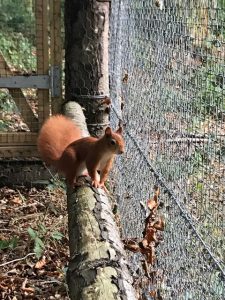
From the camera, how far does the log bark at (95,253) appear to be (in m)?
1.94

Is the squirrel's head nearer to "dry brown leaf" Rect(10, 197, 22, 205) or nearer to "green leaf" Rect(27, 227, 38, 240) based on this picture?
"green leaf" Rect(27, 227, 38, 240)

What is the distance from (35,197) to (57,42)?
4.16ft

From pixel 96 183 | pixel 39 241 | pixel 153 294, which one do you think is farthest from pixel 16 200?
pixel 153 294

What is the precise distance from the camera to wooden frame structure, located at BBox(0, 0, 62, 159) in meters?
4.55

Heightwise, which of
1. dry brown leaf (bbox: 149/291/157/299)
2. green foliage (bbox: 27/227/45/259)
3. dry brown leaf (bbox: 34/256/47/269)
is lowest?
dry brown leaf (bbox: 34/256/47/269)

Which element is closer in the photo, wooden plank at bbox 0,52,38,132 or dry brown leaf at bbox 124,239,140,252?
dry brown leaf at bbox 124,239,140,252

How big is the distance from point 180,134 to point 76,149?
966 millimetres

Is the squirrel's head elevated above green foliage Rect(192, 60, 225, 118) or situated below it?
below

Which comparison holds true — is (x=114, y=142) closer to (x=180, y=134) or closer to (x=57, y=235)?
(x=180, y=134)

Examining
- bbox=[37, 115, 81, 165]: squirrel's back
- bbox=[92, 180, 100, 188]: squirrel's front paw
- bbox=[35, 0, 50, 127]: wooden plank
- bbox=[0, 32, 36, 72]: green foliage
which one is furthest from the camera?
bbox=[0, 32, 36, 72]: green foliage

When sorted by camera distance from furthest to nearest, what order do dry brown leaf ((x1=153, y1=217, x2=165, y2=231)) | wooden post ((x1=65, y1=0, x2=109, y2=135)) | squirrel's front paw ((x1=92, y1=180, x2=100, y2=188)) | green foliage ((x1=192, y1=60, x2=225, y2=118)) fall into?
1. wooden post ((x1=65, y1=0, x2=109, y2=135))
2. squirrel's front paw ((x1=92, y1=180, x2=100, y2=188))
3. dry brown leaf ((x1=153, y1=217, x2=165, y2=231))
4. green foliage ((x1=192, y1=60, x2=225, y2=118))

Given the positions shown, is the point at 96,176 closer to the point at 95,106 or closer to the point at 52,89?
the point at 95,106

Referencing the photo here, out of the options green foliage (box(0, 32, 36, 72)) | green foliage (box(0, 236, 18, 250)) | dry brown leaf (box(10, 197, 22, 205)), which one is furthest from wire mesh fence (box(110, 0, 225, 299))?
green foliage (box(0, 32, 36, 72))

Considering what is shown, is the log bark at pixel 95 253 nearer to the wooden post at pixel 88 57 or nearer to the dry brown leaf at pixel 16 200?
the wooden post at pixel 88 57
